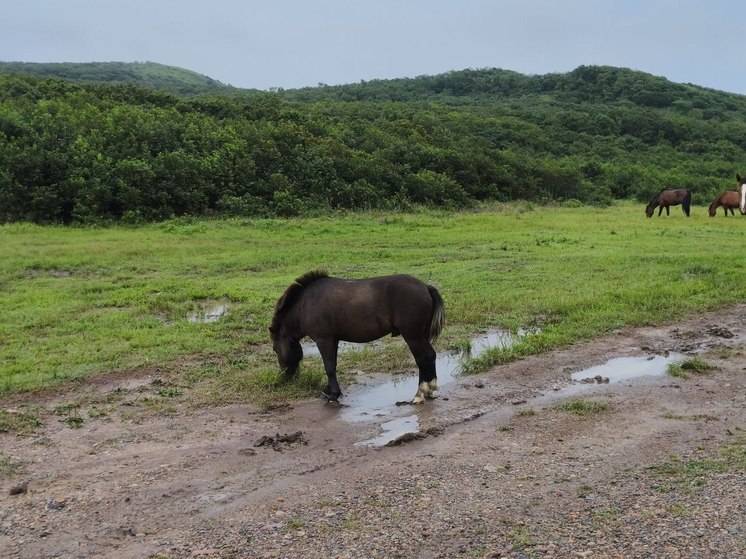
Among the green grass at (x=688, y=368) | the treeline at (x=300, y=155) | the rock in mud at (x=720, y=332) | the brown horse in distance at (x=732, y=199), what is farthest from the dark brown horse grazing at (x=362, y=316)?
the brown horse in distance at (x=732, y=199)

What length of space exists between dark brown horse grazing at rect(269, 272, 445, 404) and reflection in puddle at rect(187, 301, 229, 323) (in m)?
3.67

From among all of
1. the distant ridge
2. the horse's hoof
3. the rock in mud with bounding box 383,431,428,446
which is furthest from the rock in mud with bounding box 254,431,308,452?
the distant ridge

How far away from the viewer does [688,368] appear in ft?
28.5

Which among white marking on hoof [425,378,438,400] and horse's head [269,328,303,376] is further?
horse's head [269,328,303,376]

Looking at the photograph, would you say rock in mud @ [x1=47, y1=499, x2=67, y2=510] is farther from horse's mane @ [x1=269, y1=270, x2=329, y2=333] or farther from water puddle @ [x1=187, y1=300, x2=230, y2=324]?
water puddle @ [x1=187, y1=300, x2=230, y2=324]

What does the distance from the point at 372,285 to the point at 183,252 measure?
12.7 meters

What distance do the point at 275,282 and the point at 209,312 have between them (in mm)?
2411

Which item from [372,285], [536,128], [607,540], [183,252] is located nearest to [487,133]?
[536,128]

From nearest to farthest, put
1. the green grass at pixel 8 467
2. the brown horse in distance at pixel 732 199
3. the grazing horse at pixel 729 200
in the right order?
1. the green grass at pixel 8 467
2. the brown horse in distance at pixel 732 199
3. the grazing horse at pixel 729 200

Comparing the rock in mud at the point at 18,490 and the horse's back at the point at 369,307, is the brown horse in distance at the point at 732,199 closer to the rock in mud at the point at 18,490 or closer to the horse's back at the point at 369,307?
the horse's back at the point at 369,307

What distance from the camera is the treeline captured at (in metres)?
28.1

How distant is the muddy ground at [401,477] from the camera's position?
4.55 metres

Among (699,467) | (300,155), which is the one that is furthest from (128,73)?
(699,467)

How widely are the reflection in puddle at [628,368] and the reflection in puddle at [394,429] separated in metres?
2.46
